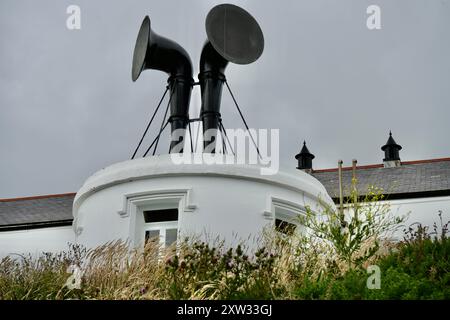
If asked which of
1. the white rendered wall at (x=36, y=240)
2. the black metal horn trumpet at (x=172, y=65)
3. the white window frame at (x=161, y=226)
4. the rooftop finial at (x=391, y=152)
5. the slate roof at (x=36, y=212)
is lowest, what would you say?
the white window frame at (x=161, y=226)

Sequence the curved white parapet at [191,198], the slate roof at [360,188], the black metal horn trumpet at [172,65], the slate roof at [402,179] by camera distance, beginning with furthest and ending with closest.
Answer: the slate roof at [360,188] < the slate roof at [402,179] < the black metal horn trumpet at [172,65] < the curved white parapet at [191,198]

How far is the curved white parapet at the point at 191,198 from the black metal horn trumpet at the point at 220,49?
1.85m

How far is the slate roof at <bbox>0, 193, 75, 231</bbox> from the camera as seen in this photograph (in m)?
21.3

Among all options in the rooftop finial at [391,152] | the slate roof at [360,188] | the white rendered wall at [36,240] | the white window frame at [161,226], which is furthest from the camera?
the rooftop finial at [391,152]

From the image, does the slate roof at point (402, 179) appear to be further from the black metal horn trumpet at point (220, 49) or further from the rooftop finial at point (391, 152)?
the black metal horn trumpet at point (220, 49)

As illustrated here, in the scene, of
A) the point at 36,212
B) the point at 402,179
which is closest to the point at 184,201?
the point at 402,179

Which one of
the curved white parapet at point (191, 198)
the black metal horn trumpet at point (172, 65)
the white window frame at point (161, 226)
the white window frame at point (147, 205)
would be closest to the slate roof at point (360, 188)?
the black metal horn trumpet at point (172, 65)

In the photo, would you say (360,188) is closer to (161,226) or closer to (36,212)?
(161,226)

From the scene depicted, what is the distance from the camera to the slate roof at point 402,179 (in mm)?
19797

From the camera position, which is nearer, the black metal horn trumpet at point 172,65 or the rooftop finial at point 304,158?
the black metal horn trumpet at point 172,65

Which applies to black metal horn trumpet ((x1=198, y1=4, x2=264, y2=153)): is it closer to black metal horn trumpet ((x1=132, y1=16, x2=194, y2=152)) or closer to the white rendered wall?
black metal horn trumpet ((x1=132, y1=16, x2=194, y2=152))

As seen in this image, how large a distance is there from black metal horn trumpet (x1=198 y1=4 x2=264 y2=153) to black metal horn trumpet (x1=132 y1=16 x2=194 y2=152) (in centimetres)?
36

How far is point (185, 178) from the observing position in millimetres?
12172

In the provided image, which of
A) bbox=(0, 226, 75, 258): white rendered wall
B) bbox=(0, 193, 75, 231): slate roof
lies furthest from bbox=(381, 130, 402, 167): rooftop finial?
bbox=(0, 226, 75, 258): white rendered wall
